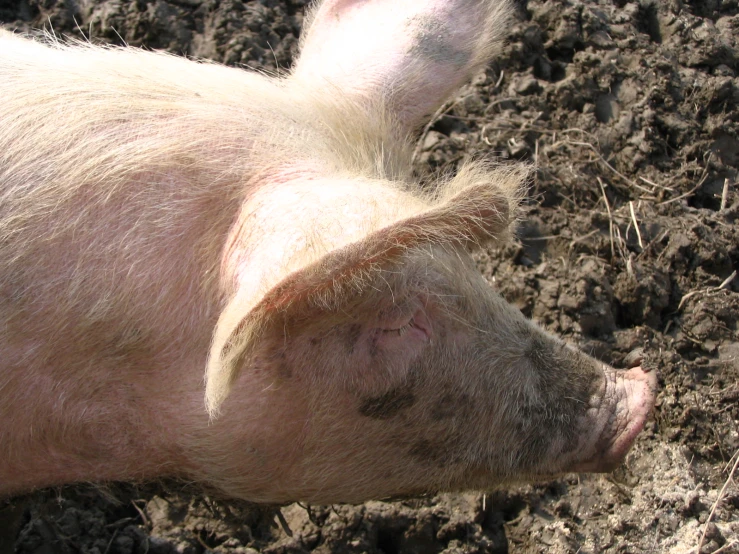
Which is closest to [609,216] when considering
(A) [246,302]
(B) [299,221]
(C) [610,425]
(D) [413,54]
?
(C) [610,425]

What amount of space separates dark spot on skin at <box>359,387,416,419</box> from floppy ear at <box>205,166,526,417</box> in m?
0.40

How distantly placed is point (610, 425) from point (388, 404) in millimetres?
742

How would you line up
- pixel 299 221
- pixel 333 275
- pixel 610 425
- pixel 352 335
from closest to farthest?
pixel 333 275, pixel 299 221, pixel 352 335, pixel 610 425

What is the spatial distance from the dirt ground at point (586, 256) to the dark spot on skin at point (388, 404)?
656 millimetres

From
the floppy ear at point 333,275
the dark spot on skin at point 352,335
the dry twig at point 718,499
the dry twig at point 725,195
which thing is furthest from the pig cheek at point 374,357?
the dry twig at point 725,195

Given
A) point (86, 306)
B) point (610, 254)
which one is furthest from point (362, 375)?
point (610, 254)

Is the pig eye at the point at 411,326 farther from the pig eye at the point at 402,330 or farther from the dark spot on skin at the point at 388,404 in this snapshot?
the dark spot on skin at the point at 388,404

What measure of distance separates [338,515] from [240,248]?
150 centimetres

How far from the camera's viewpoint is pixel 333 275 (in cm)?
156

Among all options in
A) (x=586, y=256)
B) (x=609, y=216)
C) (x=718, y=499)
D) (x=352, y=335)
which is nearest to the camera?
(x=352, y=335)

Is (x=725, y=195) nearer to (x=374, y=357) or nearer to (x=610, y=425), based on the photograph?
(x=610, y=425)

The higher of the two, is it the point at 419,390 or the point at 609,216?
the point at 609,216

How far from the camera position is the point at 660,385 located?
10.8 ft

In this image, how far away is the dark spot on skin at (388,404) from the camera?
204cm
